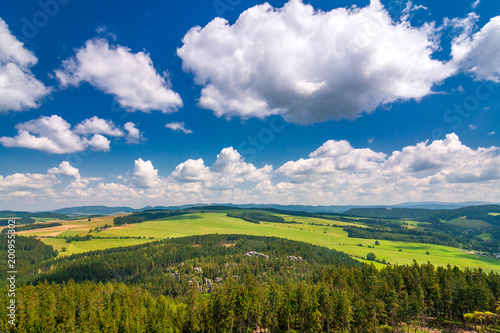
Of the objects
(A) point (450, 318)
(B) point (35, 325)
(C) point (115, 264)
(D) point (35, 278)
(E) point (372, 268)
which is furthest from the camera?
(C) point (115, 264)

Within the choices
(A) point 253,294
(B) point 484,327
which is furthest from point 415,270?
(A) point 253,294

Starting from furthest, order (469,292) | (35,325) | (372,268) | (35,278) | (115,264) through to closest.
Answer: (115,264) → (35,278) → (372,268) → (469,292) → (35,325)

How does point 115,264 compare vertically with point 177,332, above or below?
below

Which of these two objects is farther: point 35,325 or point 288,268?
point 288,268

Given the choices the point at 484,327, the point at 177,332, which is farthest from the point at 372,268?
the point at 177,332

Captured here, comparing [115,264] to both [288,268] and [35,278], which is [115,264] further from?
[288,268]

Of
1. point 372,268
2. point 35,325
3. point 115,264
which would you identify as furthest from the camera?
point 115,264

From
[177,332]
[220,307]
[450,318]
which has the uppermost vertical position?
[220,307]

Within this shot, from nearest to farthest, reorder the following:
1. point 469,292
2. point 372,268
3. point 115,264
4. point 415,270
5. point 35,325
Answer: point 35,325
point 469,292
point 415,270
point 372,268
point 115,264

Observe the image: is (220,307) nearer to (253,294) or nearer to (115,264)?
(253,294)

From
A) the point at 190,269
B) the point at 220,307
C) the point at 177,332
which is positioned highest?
the point at 220,307
